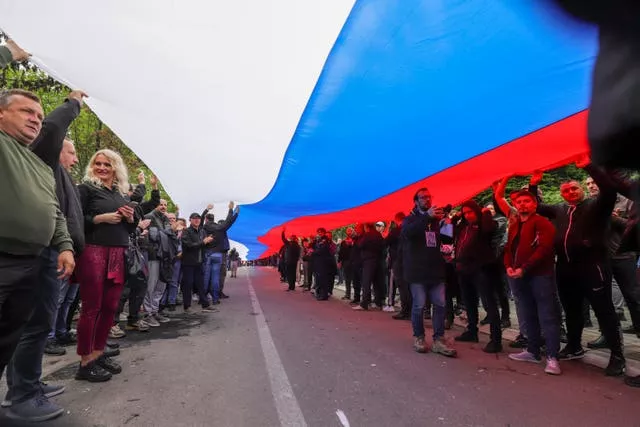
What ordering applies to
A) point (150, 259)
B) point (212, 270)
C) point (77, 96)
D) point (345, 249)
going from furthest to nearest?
point (345, 249) → point (212, 270) → point (150, 259) → point (77, 96)

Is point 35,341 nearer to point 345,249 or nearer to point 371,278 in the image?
point 371,278

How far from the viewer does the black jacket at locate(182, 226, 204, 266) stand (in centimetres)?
716

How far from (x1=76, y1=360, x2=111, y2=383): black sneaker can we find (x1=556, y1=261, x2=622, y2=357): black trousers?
184 inches

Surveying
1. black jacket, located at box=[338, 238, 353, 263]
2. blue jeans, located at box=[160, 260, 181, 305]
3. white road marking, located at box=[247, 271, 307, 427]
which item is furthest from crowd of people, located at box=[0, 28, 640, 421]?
black jacket, located at box=[338, 238, 353, 263]

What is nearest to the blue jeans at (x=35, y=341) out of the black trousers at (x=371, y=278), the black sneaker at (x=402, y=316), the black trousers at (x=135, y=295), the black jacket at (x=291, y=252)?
the black trousers at (x=135, y=295)

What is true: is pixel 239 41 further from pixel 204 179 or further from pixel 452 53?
pixel 204 179

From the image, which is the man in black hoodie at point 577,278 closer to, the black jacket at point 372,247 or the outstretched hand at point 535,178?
the outstretched hand at point 535,178

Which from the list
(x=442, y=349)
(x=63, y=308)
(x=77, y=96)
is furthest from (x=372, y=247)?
(x=77, y=96)

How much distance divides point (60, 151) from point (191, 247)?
4.84 meters

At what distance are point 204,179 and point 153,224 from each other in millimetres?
1234

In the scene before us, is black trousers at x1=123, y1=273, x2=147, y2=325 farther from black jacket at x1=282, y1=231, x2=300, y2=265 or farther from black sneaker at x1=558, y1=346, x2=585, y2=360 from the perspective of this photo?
black jacket at x1=282, y1=231, x2=300, y2=265

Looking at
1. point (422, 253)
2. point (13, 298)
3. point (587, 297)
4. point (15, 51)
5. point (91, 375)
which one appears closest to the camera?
point (13, 298)

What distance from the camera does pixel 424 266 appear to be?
454 cm

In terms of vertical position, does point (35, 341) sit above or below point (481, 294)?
below
